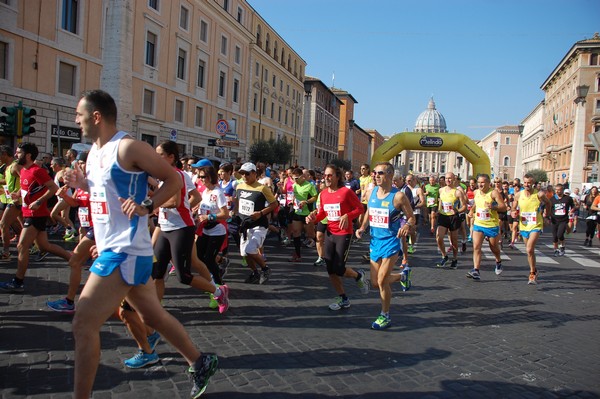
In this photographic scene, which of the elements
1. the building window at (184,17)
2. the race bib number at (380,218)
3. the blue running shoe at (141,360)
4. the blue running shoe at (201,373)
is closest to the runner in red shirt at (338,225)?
the race bib number at (380,218)

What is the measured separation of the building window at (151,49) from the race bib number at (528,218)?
88.1ft

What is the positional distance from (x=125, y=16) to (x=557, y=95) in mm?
73116

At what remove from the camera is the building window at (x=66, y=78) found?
23.4 meters

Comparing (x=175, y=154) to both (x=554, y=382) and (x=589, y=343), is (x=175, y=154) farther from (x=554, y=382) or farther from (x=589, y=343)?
(x=589, y=343)

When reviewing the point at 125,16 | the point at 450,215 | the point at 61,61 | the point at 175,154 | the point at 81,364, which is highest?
the point at 125,16

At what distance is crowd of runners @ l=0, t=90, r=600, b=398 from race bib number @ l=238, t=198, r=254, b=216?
2cm

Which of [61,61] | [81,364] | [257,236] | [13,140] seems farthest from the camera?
[61,61]

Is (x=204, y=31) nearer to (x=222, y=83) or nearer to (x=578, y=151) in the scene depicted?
(x=222, y=83)

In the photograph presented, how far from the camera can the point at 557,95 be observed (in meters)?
78.6

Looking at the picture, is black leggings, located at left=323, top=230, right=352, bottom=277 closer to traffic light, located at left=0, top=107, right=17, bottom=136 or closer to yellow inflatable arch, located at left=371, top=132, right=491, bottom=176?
traffic light, located at left=0, top=107, right=17, bottom=136

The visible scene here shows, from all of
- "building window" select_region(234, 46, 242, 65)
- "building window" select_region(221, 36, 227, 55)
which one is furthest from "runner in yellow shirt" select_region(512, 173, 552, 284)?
"building window" select_region(234, 46, 242, 65)

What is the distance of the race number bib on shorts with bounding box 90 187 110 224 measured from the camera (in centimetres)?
309

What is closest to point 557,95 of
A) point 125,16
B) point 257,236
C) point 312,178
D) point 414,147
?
point 414,147

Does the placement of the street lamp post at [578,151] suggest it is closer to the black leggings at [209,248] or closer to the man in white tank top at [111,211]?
the black leggings at [209,248]
